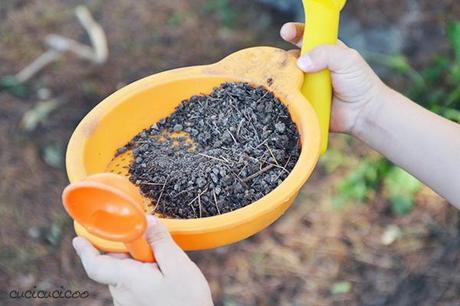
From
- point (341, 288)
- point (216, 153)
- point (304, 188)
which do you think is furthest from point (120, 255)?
point (304, 188)

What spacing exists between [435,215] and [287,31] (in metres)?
0.78

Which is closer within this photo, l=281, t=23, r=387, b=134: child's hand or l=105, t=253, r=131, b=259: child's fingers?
l=105, t=253, r=131, b=259: child's fingers

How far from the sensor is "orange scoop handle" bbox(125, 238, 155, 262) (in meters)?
0.80

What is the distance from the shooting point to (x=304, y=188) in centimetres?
180

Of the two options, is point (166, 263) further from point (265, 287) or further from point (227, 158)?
point (265, 287)

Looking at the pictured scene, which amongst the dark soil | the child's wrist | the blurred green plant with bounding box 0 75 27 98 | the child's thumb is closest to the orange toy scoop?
the dark soil

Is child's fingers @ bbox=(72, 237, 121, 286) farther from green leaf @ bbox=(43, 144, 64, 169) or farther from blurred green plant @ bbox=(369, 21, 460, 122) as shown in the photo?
blurred green plant @ bbox=(369, 21, 460, 122)

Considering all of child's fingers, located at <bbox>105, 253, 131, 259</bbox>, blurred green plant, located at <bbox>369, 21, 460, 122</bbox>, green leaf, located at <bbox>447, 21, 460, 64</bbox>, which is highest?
child's fingers, located at <bbox>105, 253, 131, 259</bbox>

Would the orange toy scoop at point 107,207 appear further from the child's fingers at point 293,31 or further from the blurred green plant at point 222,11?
the blurred green plant at point 222,11

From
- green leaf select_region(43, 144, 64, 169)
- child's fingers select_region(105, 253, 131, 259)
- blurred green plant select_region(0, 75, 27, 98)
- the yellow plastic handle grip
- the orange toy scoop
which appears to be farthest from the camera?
blurred green plant select_region(0, 75, 27, 98)

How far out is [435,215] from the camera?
5.61 ft

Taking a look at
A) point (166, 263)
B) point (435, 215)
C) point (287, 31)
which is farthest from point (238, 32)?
point (166, 263)

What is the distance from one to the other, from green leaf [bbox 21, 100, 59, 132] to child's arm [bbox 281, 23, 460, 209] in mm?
1029

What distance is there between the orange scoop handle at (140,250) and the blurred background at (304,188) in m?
0.84
